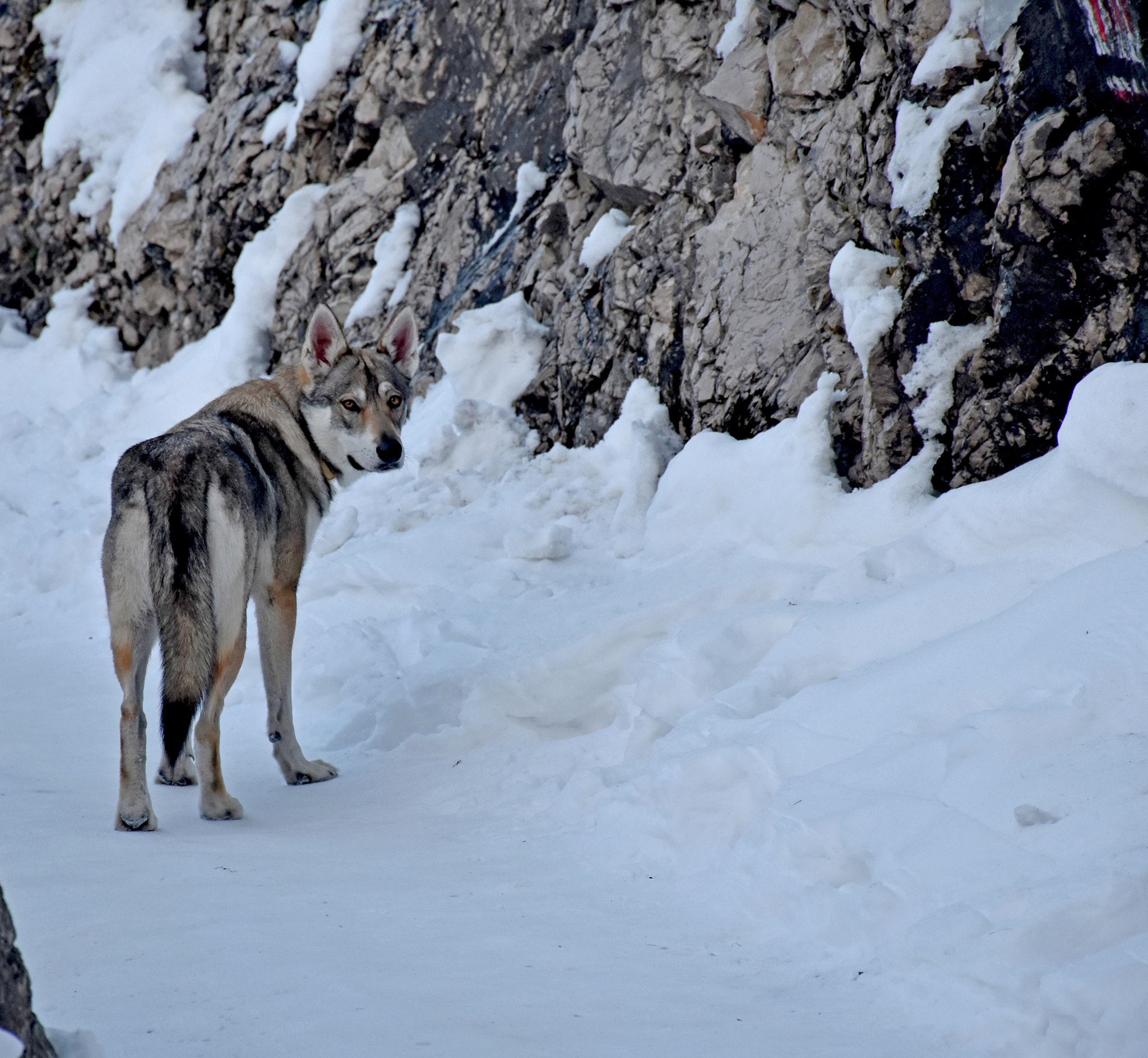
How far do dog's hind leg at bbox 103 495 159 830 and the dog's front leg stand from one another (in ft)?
2.37

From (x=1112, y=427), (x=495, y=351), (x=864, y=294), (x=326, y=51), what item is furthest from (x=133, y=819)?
(x=326, y=51)

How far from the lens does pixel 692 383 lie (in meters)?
6.68

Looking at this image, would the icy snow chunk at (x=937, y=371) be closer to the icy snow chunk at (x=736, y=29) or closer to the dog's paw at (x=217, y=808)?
the icy snow chunk at (x=736, y=29)

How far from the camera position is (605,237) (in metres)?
8.05

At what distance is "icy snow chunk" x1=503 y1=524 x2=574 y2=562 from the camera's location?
6266 mm

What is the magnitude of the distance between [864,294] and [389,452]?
8.98 ft

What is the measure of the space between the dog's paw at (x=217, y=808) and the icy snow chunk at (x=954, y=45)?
4753 mm

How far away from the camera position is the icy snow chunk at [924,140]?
15.4 feet

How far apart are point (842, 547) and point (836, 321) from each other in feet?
5.36

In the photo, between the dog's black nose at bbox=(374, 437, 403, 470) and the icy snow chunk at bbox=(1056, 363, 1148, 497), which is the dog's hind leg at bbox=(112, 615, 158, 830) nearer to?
the dog's black nose at bbox=(374, 437, 403, 470)

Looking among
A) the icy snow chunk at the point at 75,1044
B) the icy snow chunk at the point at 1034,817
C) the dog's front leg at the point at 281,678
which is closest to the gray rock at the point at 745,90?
the dog's front leg at the point at 281,678

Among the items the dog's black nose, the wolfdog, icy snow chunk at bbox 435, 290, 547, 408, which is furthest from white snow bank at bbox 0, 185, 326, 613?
the dog's black nose

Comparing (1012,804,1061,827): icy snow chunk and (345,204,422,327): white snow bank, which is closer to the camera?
(1012,804,1061,827): icy snow chunk

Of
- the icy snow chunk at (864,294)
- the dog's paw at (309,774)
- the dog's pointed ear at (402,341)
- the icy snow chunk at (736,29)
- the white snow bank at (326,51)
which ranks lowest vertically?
the dog's paw at (309,774)
